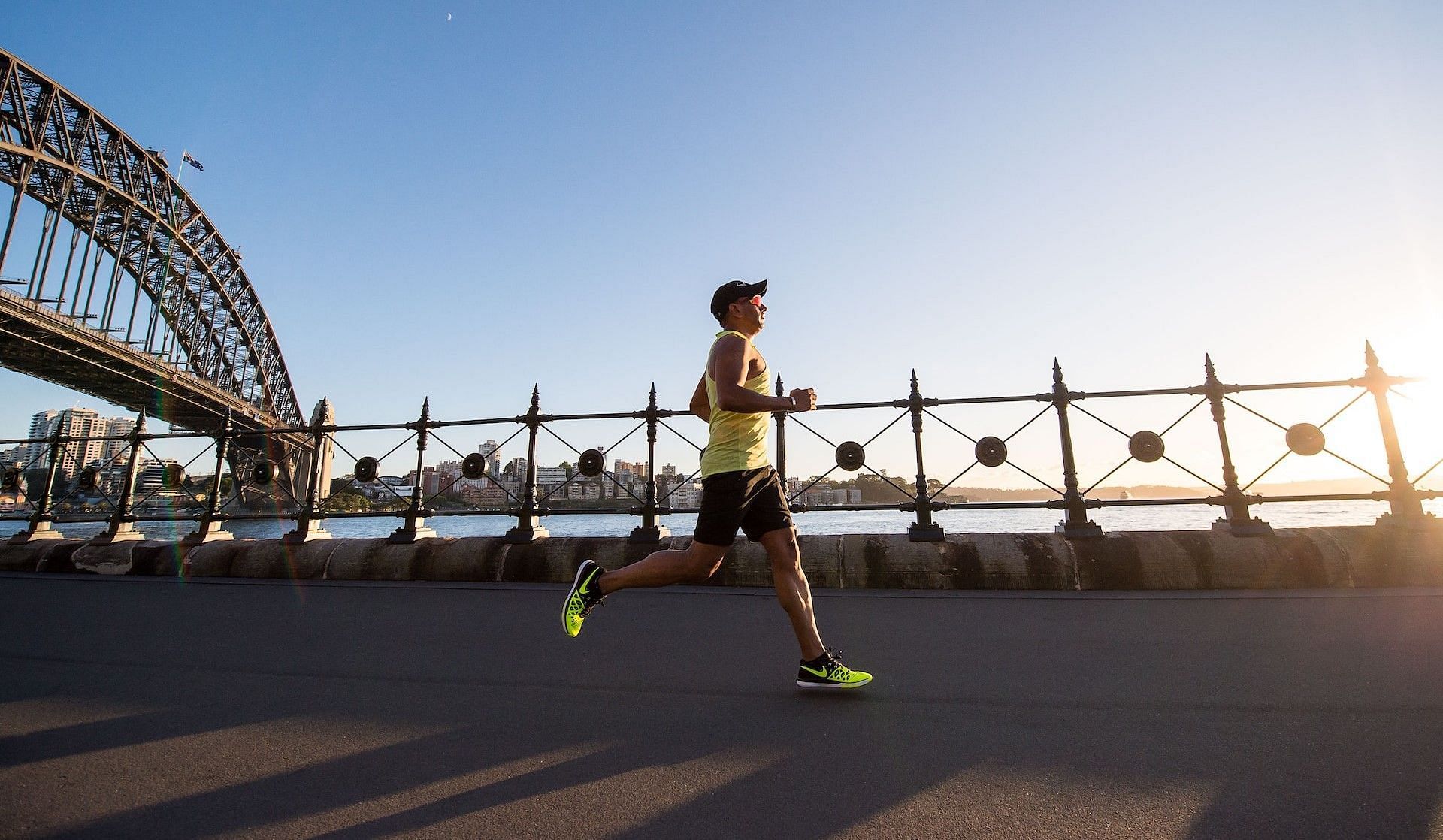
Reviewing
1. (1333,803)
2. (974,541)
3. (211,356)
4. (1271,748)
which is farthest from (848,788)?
(211,356)

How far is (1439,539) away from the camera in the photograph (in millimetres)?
4465

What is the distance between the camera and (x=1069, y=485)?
204 inches

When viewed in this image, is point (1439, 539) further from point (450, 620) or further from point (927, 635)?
point (450, 620)

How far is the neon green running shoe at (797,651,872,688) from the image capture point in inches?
94.0

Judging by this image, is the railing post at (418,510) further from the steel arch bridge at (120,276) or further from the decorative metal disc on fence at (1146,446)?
the steel arch bridge at (120,276)

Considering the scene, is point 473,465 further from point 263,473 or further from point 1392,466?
point 1392,466

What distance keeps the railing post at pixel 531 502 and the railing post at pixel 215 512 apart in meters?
3.68

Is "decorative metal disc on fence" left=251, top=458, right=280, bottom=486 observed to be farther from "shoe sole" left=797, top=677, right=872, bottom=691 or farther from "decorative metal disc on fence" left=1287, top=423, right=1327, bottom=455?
"decorative metal disc on fence" left=1287, top=423, right=1327, bottom=455

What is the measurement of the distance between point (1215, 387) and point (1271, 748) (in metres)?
4.51

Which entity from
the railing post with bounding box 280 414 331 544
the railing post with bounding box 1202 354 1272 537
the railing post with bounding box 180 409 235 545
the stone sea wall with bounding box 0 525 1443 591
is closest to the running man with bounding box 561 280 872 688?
the stone sea wall with bounding box 0 525 1443 591

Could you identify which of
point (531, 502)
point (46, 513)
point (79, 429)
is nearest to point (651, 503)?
point (531, 502)

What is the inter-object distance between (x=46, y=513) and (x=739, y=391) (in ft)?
36.6

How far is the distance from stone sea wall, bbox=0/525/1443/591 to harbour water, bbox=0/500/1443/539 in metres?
0.38

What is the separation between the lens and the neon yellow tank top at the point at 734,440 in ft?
9.05
